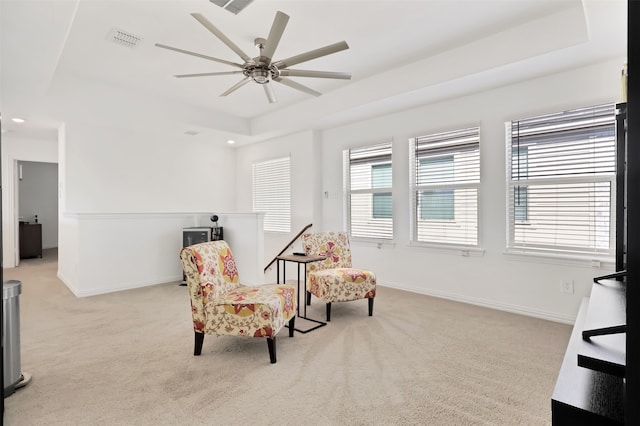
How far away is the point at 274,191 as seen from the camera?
6676mm

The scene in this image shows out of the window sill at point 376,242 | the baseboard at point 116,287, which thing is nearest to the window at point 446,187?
the window sill at point 376,242

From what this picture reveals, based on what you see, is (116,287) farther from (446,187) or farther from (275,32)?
(446,187)

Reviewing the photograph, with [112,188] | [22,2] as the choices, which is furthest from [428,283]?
[112,188]

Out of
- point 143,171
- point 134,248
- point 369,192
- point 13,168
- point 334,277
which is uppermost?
point 13,168

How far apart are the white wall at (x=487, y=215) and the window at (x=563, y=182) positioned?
12cm

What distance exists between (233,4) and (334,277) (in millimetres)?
2745

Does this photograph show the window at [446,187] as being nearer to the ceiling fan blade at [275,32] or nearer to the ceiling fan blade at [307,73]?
the ceiling fan blade at [307,73]

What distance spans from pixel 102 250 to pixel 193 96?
266cm

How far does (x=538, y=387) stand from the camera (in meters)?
2.20

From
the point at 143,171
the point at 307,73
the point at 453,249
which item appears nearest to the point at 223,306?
the point at 307,73

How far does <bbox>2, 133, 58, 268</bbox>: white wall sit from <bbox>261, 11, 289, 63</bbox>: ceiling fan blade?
6333mm

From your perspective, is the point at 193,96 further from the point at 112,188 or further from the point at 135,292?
the point at 135,292

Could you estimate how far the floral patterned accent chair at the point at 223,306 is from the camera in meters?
2.58

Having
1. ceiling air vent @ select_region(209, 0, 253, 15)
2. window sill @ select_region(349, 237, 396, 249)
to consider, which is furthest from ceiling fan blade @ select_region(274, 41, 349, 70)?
window sill @ select_region(349, 237, 396, 249)
